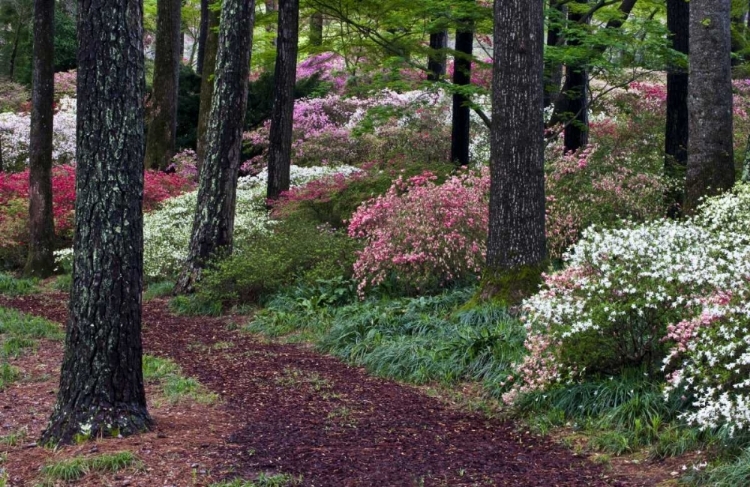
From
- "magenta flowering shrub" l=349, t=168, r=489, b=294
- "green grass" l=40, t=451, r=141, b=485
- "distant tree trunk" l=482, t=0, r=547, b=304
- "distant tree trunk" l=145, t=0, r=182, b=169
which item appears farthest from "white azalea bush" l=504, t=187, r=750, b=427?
"distant tree trunk" l=145, t=0, r=182, b=169

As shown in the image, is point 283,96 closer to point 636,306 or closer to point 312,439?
point 312,439

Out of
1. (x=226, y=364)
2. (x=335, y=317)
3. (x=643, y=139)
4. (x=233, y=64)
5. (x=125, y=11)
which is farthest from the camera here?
(x=643, y=139)

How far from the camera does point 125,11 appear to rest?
4.98m

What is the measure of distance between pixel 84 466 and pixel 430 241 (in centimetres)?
545

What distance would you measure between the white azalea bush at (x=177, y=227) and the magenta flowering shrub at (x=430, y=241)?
2.63 m

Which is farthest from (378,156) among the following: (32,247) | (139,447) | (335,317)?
(139,447)

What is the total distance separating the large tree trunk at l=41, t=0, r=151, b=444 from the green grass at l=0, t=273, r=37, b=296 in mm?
7724

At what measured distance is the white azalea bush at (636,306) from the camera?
4949 mm

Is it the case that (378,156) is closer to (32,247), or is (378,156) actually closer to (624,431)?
(32,247)

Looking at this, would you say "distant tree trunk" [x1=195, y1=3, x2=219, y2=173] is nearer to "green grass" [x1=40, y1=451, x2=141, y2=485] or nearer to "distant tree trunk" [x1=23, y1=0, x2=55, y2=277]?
"distant tree trunk" [x1=23, y1=0, x2=55, y2=277]

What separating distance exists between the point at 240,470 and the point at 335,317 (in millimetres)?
4372

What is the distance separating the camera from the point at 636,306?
17.3 ft

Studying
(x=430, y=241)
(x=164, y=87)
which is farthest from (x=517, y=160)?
(x=164, y=87)

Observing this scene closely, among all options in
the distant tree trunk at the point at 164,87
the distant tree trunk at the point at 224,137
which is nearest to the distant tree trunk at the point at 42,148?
the distant tree trunk at the point at 224,137
